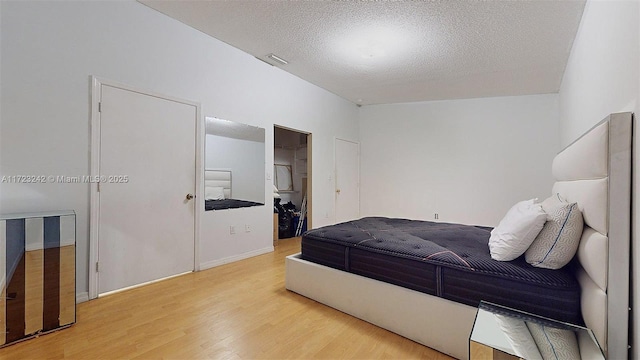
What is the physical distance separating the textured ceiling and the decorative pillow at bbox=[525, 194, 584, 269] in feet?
6.60

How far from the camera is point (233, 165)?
367 centimetres

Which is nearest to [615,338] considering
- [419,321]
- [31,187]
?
[419,321]

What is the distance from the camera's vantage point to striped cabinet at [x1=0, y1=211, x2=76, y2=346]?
1829 mm

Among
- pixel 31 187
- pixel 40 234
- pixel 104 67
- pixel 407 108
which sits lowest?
pixel 40 234

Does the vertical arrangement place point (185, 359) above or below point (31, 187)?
below

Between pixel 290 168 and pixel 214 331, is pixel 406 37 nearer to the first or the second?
pixel 214 331

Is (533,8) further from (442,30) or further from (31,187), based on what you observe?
(31,187)

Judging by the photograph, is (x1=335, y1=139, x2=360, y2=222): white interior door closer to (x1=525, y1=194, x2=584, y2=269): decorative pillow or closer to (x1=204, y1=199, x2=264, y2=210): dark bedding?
(x1=204, y1=199, x2=264, y2=210): dark bedding

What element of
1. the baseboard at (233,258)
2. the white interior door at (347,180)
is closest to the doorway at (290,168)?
the white interior door at (347,180)

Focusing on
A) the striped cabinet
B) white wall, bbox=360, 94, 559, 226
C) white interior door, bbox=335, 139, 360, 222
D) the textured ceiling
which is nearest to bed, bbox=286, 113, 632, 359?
the textured ceiling

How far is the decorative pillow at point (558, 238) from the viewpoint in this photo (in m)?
1.47

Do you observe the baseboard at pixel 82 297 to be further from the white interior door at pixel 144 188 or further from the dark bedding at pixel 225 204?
the dark bedding at pixel 225 204

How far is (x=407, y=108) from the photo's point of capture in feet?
18.5

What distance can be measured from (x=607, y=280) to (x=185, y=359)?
7.06ft
